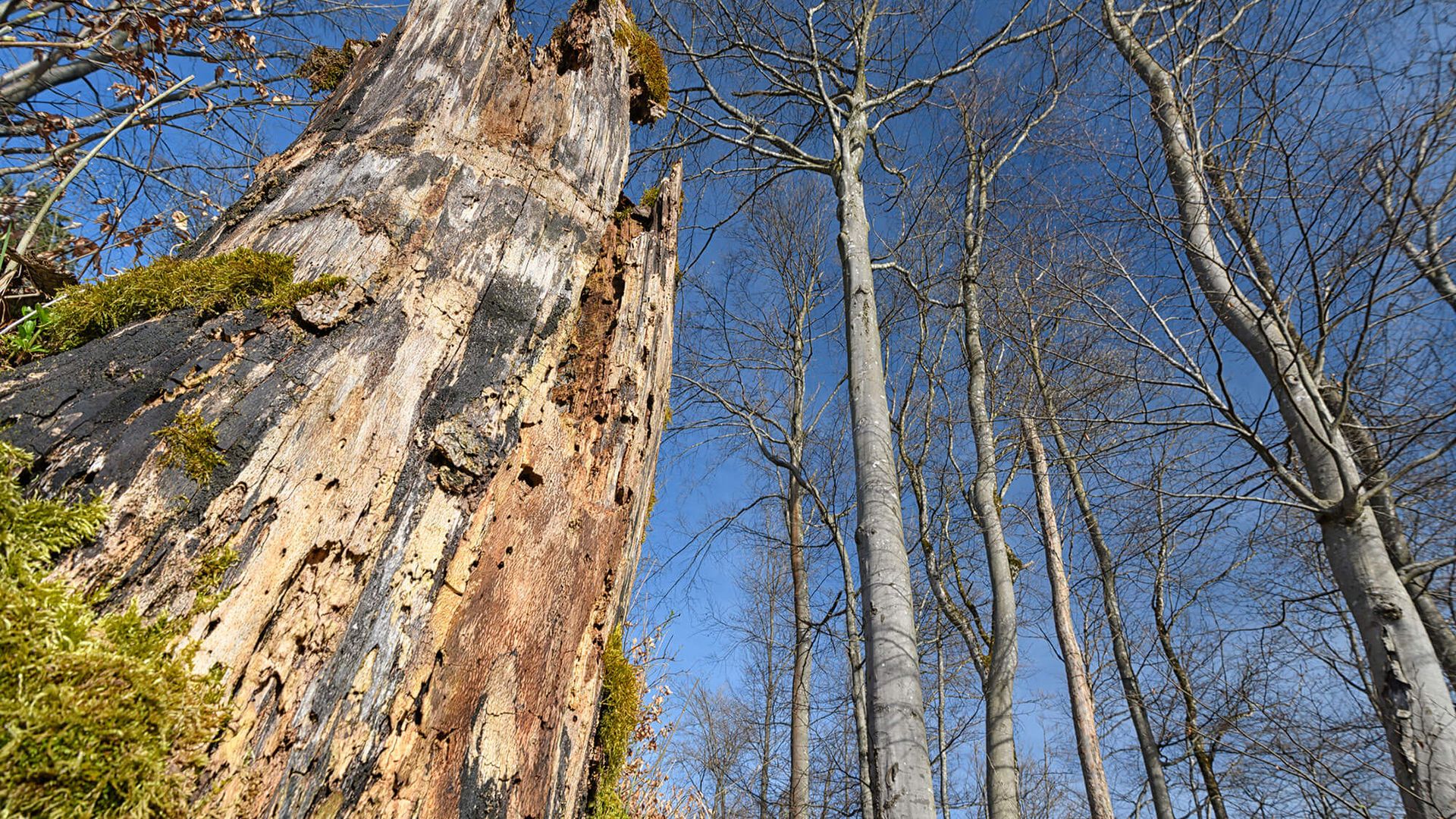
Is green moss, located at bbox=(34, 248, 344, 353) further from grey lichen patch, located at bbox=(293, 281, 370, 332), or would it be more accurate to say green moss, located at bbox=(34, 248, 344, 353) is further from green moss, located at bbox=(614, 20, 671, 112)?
green moss, located at bbox=(614, 20, 671, 112)

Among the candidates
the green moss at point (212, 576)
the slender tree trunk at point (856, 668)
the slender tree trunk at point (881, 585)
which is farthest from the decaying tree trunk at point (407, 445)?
the slender tree trunk at point (856, 668)

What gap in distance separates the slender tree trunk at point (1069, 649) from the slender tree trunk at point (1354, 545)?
8.20 ft

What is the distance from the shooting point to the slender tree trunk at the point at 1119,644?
324 inches

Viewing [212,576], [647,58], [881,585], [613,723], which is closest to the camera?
[212,576]

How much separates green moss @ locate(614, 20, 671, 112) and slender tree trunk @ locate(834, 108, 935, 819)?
2444mm

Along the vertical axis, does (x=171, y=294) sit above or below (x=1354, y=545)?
below

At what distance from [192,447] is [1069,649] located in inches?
339

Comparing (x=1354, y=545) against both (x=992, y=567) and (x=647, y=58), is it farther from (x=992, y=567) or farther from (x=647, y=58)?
(x=647, y=58)

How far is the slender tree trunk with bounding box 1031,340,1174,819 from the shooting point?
823cm

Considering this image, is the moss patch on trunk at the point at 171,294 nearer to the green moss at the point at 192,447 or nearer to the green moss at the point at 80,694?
the green moss at the point at 192,447

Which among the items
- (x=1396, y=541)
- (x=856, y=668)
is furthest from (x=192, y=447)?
(x=856, y=668)

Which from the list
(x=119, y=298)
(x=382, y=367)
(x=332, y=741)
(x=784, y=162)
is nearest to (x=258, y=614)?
(x=332, y=741)

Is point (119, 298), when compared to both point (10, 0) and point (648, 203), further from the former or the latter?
point (10, 0)

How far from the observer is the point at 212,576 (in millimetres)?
1079
